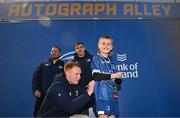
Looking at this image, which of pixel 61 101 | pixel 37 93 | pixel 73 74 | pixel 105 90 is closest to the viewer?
pixel 61 101

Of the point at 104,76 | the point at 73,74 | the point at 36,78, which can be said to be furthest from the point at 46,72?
the point at 73,74

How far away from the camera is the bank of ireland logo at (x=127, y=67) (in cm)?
552

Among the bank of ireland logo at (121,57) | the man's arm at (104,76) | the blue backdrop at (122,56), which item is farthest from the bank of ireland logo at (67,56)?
the bank of ireland logo at (121,57)

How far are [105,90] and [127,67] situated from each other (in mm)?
843

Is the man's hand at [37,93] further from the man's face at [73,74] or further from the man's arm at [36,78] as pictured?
the man's face at [73,74]

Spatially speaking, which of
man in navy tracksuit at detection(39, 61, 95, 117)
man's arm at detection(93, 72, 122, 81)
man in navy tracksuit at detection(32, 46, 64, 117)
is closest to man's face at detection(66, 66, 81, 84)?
man in navy tracksuit at detection(39, 61, 95, 117)

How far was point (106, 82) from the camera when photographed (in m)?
5.03

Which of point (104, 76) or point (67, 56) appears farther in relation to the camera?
point (67, 56)

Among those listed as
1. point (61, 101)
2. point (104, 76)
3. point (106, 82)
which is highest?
point (104, 76)

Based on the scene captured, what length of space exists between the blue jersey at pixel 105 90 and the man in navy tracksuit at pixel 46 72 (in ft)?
2.81

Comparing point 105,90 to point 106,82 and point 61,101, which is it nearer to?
point 106,82

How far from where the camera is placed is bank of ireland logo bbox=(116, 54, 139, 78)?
5523 mm

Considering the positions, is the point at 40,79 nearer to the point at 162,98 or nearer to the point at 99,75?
the point at 99,75

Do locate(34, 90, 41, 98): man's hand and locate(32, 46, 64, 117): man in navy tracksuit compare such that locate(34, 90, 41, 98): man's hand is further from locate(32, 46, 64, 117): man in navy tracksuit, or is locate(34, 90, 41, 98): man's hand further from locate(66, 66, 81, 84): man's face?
locate(66, 66, 81, 84): man's face
